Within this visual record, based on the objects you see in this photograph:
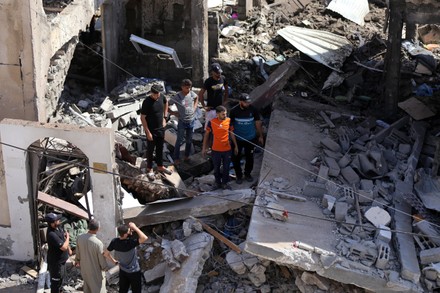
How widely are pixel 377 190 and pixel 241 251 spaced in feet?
9.16

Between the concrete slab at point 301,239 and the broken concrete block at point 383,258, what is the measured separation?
0.31 feet

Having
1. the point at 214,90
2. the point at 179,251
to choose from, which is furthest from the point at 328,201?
the point at 214,90

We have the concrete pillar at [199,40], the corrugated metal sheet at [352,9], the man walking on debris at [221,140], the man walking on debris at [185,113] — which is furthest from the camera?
the corrugated metal sheet at [352,9]

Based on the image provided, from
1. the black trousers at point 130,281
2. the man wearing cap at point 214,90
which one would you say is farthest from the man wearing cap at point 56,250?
the man wearing cap at point 214,90

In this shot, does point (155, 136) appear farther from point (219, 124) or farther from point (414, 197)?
point (414, 197)

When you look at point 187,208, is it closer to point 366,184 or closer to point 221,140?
point 221,140

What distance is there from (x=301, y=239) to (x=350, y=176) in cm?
234

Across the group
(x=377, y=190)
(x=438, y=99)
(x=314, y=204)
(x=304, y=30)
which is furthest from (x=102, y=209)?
(x=304, y=30)

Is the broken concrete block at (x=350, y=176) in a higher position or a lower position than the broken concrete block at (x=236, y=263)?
higher

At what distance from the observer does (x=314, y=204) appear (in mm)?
11336

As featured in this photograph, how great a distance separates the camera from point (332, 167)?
12430mm

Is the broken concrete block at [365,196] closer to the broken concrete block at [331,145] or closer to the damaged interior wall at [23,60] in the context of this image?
the broken concrete block at [331,145]

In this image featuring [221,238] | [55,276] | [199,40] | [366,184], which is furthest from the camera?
[199,40]

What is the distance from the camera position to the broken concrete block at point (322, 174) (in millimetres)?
11961
